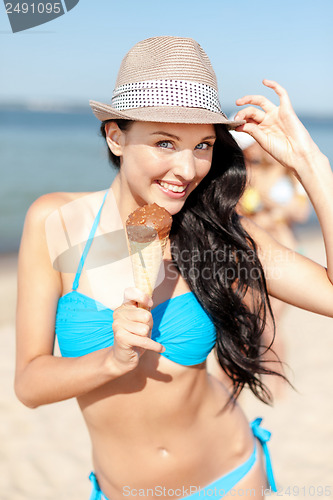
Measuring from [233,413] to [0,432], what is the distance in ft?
12.3

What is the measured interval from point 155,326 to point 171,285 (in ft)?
0.82

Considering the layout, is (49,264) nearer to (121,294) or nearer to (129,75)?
(121,294)

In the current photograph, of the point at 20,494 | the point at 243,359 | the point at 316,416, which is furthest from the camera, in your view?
the point at 316,416

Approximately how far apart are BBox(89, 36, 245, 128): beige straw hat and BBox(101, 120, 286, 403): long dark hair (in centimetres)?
37

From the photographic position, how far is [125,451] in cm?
271

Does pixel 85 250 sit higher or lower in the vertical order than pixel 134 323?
lower

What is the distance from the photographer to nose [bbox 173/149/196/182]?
2.26 m

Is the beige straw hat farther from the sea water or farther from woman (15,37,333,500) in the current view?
the sea water

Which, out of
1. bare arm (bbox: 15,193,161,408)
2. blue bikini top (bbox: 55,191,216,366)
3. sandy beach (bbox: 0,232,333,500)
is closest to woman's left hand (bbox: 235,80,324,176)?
blue bikini top (bbox: 55,191,216,366)

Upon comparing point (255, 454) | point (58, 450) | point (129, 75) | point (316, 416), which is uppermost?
point (129, 75)

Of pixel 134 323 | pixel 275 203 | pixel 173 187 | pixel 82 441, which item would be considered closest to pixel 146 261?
pixel 134 323

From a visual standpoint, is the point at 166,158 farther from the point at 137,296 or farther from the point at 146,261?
the point at 137,296

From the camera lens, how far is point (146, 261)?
2033 mm

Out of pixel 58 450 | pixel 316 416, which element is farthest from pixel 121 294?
pixel 316 416
